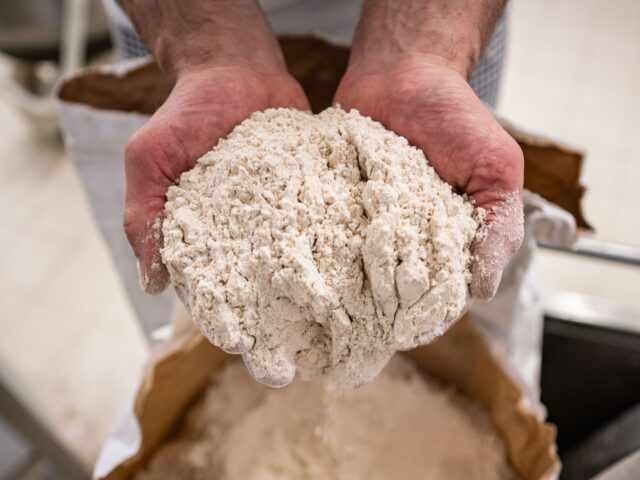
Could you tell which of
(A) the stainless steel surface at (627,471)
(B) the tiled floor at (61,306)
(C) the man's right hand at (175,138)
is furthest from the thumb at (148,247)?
(B) the tiled floor at (61,306)

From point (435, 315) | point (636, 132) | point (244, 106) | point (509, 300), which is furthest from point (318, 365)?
point (636, 132)

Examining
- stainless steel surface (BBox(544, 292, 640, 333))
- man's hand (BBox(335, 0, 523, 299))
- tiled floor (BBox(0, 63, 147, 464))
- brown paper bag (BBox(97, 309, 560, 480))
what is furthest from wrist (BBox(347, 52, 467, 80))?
tiled floor (BBox(0, 63, 147, 464))

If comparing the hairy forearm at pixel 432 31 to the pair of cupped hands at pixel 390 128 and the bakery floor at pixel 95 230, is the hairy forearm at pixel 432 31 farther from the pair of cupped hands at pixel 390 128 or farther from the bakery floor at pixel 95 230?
the bakery floor at pixel 95 230

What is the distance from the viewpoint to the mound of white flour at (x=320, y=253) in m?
0.38

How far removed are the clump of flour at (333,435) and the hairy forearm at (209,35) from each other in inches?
15.5

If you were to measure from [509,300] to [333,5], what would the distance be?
1.48 ft

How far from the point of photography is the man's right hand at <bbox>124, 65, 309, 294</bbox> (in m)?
0.44

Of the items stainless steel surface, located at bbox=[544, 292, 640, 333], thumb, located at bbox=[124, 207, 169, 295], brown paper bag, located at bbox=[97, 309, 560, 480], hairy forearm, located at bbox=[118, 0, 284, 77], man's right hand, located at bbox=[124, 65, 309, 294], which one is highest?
hairy forearm, located at bbox=[118, 0, 284, 77]

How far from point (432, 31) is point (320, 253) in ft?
0.82

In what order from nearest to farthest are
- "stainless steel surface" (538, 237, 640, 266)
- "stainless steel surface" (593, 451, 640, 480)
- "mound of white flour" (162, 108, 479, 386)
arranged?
"mound of white flour" (162, 108, 479, 386)
"stainless steel surface" (593, 451, 640, 480)
"stainless steel surface" (538, 237, 640, 266)

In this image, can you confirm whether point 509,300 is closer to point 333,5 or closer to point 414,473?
point 414,473

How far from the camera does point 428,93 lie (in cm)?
46

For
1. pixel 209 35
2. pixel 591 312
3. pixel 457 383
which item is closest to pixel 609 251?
pixel 591 312

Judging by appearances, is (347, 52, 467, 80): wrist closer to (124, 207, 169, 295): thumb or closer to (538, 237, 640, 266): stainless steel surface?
(124, 207, 169, 295): thumb
